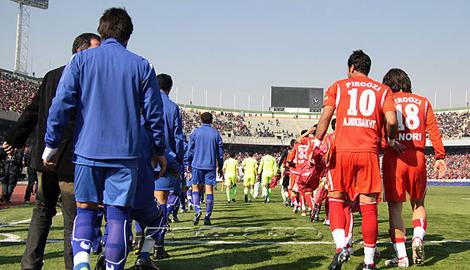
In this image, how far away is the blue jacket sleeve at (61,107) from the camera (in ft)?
11.8

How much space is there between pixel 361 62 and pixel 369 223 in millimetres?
1796

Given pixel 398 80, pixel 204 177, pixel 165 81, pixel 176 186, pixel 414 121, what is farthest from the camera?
pixel 204 177

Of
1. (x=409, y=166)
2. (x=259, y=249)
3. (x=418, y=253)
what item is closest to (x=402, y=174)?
(x=409, y=166)

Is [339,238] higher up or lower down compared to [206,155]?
lower down

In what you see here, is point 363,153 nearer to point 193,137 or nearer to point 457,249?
point 457,249

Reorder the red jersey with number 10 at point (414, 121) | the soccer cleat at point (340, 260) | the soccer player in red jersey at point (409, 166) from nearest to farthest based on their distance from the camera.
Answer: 1. the soccer cleat at point (340, 260)
2. the soccer player in red jersey at point (409, 166)
3. the red jersey with number 10 at point (414, 121)

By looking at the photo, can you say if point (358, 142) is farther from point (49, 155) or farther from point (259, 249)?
point (49, 155)

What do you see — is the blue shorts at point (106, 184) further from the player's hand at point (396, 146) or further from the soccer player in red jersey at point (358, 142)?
the player's hand at point (396, 146)

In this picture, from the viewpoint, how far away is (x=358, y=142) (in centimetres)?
513

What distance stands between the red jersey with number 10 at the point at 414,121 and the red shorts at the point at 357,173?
2.94ft

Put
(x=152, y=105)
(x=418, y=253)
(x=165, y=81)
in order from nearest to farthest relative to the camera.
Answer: (x=152, y=105), (x=418, y=253), (x=165, y=81)

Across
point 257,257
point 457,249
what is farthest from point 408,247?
point 257,257

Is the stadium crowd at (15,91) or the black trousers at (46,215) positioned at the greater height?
the stadium crowd at (15,91)

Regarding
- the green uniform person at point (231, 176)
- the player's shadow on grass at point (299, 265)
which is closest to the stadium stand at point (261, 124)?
the green uniform person at point (231, 176)
